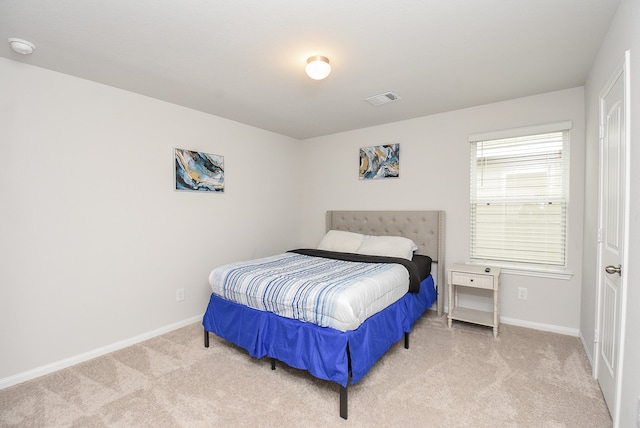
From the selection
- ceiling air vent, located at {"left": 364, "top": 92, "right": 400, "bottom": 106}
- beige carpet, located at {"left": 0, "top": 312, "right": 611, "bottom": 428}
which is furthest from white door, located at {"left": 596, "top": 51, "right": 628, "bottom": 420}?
ceiling air vent, located at {"left": 364, "top": 92, "right": 400, "bottom": 106}

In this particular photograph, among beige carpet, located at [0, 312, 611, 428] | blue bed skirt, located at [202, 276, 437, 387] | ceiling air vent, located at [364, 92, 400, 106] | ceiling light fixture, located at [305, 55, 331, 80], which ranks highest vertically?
ceiling air vent, located at [364, 92, 400, 106]

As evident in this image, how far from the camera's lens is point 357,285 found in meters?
2.16

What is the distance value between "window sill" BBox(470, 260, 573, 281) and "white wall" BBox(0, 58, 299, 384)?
10.4 ft

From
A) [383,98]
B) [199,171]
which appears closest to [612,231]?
[383,98]

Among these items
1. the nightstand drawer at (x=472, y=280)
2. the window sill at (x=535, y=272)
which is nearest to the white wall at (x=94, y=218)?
the nightstand drawer at (x=472, y=280)

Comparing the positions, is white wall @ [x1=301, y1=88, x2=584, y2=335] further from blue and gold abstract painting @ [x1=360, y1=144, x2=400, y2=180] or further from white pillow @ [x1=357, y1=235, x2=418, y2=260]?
white pillow @ [x1=357, y1=235, x2=418, y2=260]

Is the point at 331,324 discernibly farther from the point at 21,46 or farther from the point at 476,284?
the point at 21,46

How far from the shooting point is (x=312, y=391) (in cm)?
210

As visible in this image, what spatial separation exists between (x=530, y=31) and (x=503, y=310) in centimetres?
264

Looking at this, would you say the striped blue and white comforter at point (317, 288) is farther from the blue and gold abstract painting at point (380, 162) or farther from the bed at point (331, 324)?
the blue and gold abstract painting at point (380, 162)

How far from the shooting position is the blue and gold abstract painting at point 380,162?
12.8ft

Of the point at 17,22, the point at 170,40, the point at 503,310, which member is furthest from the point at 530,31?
the point at 17,22

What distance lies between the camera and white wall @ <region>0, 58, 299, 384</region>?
2.24 m

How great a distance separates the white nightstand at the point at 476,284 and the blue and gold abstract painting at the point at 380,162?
142 cm
